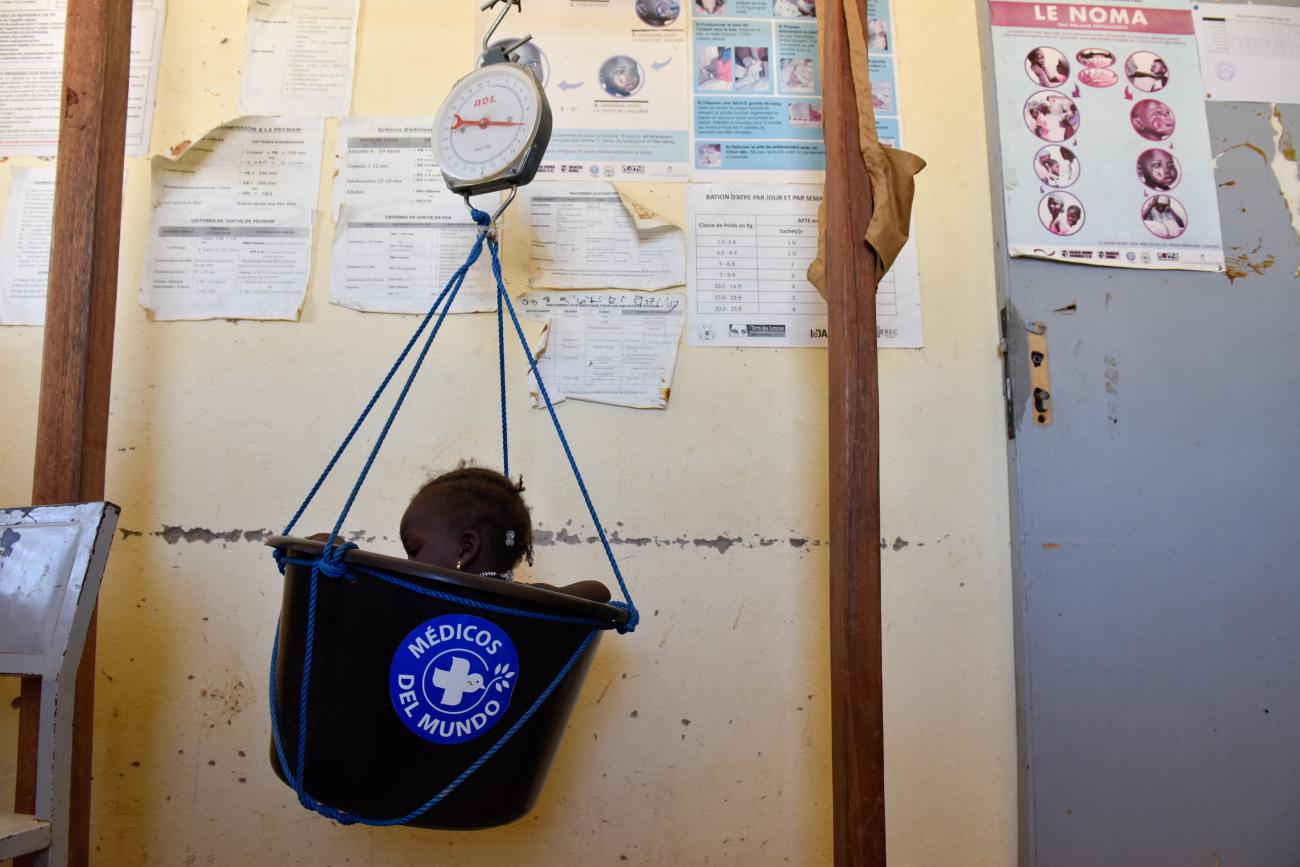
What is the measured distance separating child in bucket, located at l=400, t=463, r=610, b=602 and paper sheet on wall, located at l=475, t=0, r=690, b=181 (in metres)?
0.64

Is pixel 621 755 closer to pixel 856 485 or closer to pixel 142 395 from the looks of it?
pixel 856 485

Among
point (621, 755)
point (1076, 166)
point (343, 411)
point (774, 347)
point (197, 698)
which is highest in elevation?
point (1076, 166)

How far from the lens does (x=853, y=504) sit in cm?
110

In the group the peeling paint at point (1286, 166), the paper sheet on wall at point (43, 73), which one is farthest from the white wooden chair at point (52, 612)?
the peeling paint at point (1286, 166)

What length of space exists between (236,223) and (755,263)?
92cm

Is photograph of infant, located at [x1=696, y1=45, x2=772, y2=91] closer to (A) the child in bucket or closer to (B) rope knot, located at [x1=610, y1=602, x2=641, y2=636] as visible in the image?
(A) the child in bucket

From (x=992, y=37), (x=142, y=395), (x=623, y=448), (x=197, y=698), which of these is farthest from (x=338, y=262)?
(x=992, y=37)

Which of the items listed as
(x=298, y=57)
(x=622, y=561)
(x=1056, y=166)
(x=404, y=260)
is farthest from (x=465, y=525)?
(x=1056, y=166)

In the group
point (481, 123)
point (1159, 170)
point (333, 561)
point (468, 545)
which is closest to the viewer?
point (333, 561)

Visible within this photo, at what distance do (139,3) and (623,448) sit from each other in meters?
1.22

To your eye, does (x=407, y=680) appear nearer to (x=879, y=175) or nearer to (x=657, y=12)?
(x=879, y=175)

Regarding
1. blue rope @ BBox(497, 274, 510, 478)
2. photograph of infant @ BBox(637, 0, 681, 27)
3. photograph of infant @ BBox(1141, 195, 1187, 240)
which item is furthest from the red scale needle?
photograph of infant @ BBox(1141, 195, 1187, 240)

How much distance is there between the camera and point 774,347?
137 centimetres

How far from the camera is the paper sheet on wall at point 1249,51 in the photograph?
144 cm
